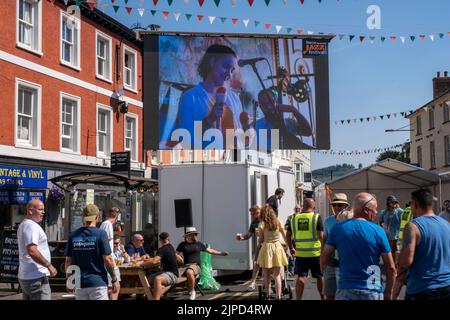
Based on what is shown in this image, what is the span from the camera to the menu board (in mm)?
12953

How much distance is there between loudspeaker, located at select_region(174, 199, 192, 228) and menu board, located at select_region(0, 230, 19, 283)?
11.6ft

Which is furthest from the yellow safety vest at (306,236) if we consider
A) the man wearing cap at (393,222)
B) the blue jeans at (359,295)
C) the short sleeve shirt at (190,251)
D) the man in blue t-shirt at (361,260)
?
the man wearing cap at (393,222)

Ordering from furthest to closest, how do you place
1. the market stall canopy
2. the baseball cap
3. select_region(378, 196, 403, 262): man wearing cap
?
the market stall canopy < select_region(378, 196, 403, 262): man wearing cap < the baseball cap

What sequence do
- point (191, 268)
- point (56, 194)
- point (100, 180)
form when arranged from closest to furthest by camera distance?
point (191, 268), point (100, 180), point (56, 194)

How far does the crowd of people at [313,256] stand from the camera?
5.38 meters

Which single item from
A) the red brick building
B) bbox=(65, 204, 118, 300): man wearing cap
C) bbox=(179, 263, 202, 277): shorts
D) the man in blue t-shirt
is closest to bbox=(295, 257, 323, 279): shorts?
bbox=(179, 263, 202, 277): shorts

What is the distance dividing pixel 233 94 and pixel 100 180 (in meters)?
5.12

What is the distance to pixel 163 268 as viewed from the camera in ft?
34.4

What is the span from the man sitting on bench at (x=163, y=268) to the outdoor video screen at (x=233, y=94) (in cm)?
833

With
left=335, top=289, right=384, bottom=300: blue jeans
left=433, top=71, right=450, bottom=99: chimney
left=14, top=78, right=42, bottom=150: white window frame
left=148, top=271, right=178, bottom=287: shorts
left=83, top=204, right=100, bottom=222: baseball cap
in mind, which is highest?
left=433, top=71, right=450, bottom=99: chimney

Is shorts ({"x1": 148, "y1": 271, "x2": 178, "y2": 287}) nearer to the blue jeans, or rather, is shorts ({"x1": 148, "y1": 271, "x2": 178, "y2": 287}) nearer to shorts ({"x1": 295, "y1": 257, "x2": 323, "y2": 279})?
shorts ({"x1": 295, "y1": 257, "x2": 323, "y2": 279})

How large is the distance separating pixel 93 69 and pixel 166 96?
6.21 meters

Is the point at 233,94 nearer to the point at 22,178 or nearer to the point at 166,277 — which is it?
the point at 22,178

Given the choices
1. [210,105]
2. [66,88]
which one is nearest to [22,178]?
[66,88]
